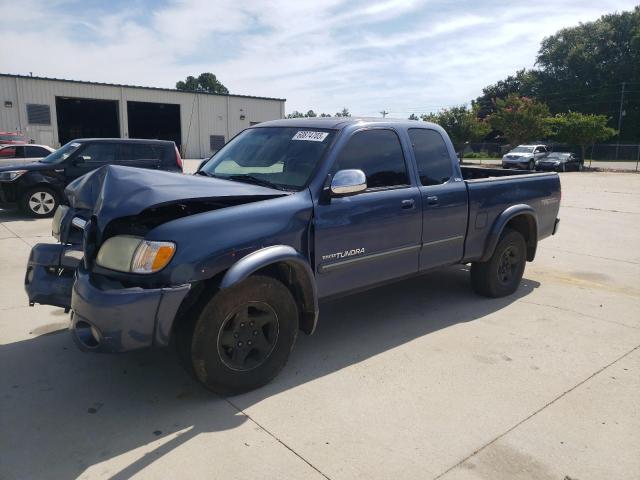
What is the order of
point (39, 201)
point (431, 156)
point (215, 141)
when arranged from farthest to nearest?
1. point (215, 141)
2. point (39, 201)
3. point (431, 156)

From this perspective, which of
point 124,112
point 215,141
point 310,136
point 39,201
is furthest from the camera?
point 215,141

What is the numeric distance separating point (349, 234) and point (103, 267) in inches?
68.7

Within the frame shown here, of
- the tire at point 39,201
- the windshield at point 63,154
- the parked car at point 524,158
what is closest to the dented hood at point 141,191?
the tire at point 39,201

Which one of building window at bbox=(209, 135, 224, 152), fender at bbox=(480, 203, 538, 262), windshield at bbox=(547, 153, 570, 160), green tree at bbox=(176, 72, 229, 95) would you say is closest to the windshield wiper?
fender at bbox=(480, 203, 538, 262)

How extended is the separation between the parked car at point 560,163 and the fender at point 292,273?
31.6 m

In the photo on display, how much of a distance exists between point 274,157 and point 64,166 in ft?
26.8

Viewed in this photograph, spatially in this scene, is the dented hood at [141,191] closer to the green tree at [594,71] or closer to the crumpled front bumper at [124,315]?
the crumpled front bumper at [124,315]

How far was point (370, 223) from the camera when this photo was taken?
13.2ft

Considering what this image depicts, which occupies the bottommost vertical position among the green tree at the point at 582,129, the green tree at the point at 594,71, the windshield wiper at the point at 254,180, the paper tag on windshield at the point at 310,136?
the windshield wiper at the point at 254,180

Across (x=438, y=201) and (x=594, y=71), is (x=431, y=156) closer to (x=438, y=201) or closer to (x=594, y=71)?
(x=438, y=201)

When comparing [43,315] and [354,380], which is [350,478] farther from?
[43,315]

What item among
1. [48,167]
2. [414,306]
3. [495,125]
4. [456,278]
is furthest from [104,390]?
[495,125]

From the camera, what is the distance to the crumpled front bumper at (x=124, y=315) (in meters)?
2.86

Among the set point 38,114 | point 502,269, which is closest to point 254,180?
point 502,269
